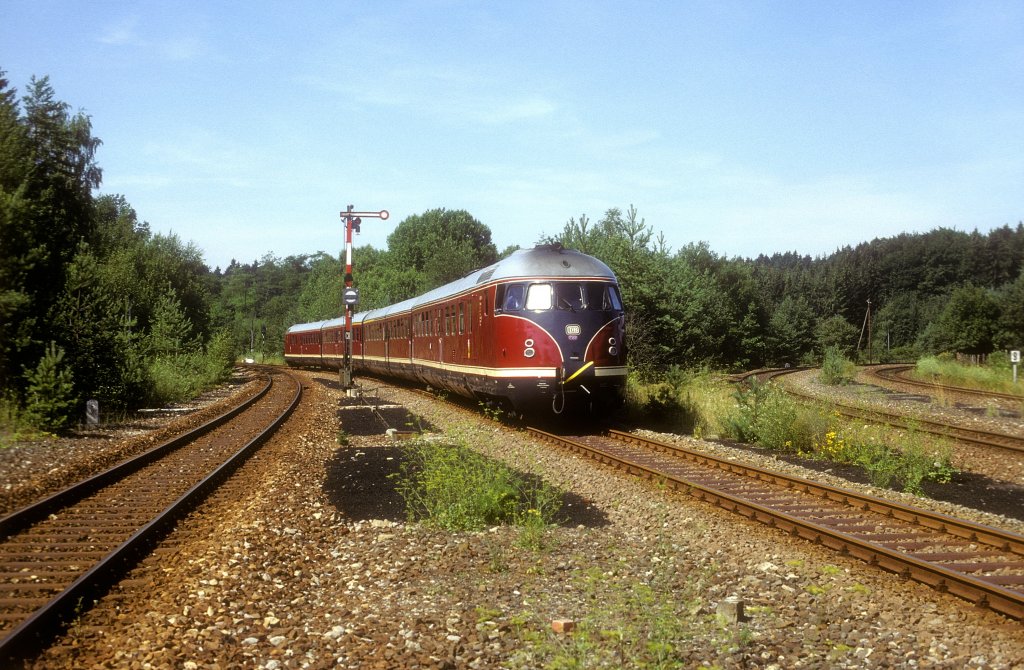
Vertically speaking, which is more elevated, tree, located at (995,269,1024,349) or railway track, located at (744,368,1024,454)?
tree, located at (995,269,1024,349)

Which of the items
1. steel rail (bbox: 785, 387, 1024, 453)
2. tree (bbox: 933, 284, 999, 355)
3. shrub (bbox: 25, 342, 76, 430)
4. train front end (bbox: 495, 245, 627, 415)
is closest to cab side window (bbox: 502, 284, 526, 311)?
train front end (bbox: 495, 245, 627, 415)

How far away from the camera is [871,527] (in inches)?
319

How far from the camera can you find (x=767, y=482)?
10.5m

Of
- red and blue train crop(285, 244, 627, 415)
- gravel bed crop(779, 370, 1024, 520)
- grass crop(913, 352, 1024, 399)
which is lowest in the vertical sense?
gravel bed crop(779, 370, 1024, 520)

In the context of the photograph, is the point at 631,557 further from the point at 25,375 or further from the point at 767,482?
the point at 25,375

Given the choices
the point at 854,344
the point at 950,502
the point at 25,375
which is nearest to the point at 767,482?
the point at 950,502

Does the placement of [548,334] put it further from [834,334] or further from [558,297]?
[834,334]

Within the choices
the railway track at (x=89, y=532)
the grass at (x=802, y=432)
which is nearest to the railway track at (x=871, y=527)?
the grass at (x=802, y=432)

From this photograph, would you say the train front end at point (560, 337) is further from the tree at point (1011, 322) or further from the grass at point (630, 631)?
the tree at point (1011, 322)

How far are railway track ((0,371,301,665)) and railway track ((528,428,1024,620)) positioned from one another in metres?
5.76

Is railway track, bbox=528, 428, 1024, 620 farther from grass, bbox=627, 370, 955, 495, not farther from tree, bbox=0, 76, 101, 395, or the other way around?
tree, bbox=0, 76, 101, 395

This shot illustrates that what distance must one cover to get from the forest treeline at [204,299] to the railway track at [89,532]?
5360 mm

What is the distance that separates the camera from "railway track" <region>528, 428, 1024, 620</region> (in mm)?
6285

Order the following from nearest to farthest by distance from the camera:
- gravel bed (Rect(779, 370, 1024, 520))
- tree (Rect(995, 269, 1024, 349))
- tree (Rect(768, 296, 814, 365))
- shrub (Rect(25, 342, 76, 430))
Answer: gravel bed (Rect(779, 370, 1024, 520)), shrub (Rect(25, 342, 76, 430)), tree (Rect(995, 269, 1024, 349)), tree (Rect(768, 296, 814, 365))
